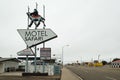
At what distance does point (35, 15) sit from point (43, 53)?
19.9ft

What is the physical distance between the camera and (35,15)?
96.2ft

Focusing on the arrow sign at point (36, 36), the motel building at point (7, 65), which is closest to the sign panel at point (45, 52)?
the arrow sign at point (36, 36)

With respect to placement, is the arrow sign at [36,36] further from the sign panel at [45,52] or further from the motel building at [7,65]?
the motel building at [7,65]

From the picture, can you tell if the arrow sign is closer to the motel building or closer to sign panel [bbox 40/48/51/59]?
sign panel [bbox 40/48/51/59]

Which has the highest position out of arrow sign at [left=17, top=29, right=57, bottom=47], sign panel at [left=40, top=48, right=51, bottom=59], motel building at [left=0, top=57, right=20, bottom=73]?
arrow sign at [left=17, top=29, right=57, bottom=47]

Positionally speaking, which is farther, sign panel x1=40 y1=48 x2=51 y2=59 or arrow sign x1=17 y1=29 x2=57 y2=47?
sign panel x1=40 y1=48 x2=51 y2=59

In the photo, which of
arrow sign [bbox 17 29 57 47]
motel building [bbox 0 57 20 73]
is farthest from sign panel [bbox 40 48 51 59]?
motel building [bbox 0 57 20 73]

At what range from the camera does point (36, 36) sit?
89.2ft

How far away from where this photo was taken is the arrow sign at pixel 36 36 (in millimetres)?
26797

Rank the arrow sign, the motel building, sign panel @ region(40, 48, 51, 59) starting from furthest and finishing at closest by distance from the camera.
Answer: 1. the motel building
2. sign panel @ region(40, 48, 51, 59)
3. the arrow sign

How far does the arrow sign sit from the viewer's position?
1055 inches

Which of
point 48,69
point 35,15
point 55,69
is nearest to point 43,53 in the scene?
point 35,15

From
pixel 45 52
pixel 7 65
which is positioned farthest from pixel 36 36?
pixel 7 65

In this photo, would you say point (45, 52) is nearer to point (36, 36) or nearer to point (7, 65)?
point (36, 36)
